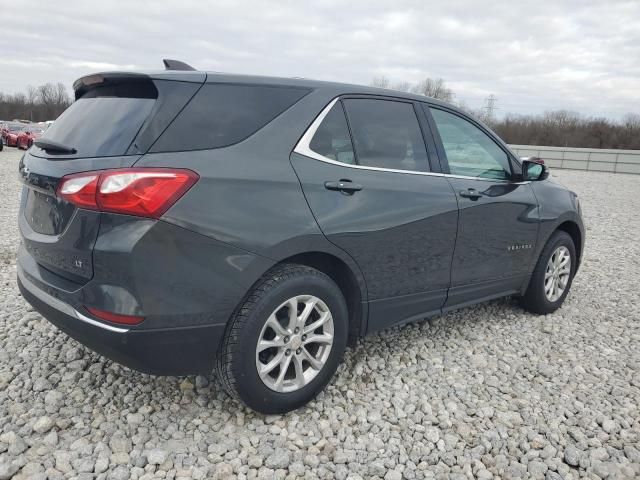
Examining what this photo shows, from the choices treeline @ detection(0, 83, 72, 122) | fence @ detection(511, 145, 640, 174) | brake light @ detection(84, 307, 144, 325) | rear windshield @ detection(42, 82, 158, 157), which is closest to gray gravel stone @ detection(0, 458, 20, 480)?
brake light @ detection(84, 307, 144, 325)

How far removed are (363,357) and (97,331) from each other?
183 cm

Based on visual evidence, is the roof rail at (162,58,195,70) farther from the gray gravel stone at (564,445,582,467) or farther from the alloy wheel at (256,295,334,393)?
the gray gravel stone at (564,445,582,467)

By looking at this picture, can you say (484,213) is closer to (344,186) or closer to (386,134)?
(386,134)

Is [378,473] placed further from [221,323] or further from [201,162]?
[201,162]

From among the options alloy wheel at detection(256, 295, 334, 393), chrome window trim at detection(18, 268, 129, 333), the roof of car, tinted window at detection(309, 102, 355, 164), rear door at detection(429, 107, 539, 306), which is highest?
the roof of car

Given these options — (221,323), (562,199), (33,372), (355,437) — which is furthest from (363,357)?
(562,199)

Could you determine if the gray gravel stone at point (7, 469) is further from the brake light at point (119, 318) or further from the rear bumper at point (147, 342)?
the brake light at point (119, 318)

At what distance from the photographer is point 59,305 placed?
2.35m

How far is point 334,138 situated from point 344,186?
29 cm

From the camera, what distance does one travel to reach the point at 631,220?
10789 millimetres

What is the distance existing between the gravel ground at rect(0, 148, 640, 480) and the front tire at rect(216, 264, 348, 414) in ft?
0.63

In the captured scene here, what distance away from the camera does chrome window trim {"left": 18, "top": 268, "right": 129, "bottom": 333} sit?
7.18ft

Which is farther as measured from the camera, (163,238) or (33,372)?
(33,372)

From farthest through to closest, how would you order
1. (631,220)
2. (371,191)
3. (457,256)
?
(631,220) < (457,256) < (371,191)
